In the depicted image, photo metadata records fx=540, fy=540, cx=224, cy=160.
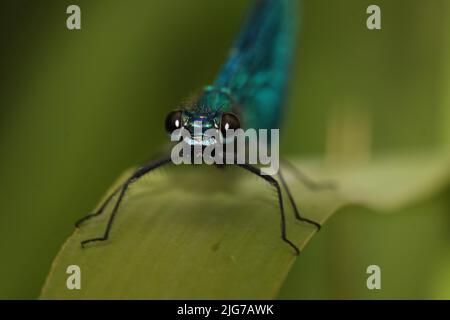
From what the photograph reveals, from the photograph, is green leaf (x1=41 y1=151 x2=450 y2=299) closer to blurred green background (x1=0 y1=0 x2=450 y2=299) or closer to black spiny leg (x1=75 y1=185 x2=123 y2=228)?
black spiny leg (x1=75 y1=185 x2=123 y2=228)

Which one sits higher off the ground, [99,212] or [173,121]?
[173,121]

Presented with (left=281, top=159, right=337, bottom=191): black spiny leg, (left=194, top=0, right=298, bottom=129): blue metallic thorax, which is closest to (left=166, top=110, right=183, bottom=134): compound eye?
(left=194, top=0, right=298, bottom=129): blue metallic thorax

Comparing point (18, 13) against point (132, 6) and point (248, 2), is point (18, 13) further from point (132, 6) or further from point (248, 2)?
point (248, 2)

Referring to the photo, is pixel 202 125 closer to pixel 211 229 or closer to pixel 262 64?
pixel 211 229

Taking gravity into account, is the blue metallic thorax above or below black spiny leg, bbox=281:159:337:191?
above

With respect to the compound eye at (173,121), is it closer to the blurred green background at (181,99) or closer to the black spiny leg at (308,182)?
the blurred green background at (181,99)

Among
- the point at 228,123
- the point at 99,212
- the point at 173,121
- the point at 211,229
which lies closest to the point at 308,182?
the point at 228,123
